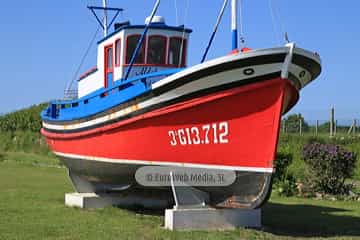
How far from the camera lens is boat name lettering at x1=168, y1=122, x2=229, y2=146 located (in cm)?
863

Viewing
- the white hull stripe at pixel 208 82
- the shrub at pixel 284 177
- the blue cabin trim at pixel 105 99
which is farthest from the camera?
the shrub at pixel 284 177

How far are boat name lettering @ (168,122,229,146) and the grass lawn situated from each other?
1.32 meters

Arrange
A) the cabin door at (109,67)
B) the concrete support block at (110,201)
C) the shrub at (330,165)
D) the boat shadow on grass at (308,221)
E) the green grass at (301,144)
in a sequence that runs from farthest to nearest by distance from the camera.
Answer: the green grass at (301,144)
the shrub at (330,165)
the concrete support block at (110,201)
the cabin door at (109,67)
the boat shadow on grass at (308,221)

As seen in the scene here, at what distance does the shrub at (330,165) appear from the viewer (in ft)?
49.0

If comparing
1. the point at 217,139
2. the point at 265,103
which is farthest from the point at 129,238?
the point at 265,103

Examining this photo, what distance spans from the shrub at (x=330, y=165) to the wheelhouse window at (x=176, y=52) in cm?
546

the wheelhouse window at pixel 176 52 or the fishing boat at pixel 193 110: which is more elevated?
the wheelhouse window at pixel 176 52

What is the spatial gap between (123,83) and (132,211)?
2.75 m

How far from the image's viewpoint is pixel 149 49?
35.7 feet

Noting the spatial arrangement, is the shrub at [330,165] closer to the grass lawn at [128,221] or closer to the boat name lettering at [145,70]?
the grass lawn at [128,221]

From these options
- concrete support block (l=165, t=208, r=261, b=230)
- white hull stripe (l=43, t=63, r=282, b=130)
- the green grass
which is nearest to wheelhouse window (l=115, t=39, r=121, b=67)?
white hull stripe (l=43, t=63, r=282, b=130)

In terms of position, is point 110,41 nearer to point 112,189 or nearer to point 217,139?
A: point 112,189

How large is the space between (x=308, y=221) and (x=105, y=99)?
4.10 meters

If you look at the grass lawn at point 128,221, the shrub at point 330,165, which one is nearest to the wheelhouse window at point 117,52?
the grass lawn at point 128,221
